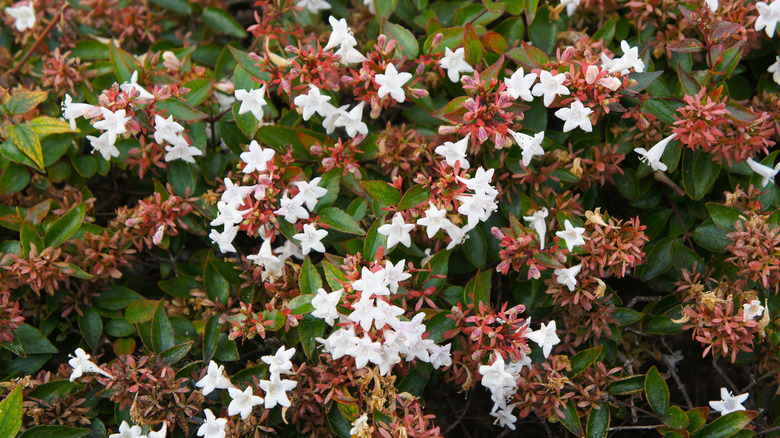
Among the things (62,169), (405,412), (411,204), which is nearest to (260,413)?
(405,412)

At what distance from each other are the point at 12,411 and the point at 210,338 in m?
0.69

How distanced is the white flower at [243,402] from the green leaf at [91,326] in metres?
0.81

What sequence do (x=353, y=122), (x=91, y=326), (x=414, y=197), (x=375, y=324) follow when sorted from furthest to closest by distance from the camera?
(x=91, y=326)
(x=353, y=122)
(x=414, y=197)
(x=375, y=324)

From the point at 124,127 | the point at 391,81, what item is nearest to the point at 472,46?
the point at 391,81

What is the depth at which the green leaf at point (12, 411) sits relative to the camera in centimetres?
204

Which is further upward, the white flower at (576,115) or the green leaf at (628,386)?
the white flower at (576,115)

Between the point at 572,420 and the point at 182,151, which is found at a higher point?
the point at 182,151

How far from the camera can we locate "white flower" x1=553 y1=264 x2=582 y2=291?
→ 2119 mm

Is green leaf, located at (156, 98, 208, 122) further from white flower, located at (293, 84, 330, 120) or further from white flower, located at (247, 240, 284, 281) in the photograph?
white flower, located at (247, 240, 284, 281)

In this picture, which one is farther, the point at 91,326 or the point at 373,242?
the point at 91,326

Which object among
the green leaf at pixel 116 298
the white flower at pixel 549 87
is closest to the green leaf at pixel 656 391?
the white flower at pixel 549 87

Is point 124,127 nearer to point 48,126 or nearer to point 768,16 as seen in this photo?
point 48,126

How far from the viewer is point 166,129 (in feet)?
7.27

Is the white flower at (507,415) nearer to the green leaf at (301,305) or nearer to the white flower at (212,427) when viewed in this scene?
the green leaf at (301,305)
